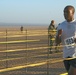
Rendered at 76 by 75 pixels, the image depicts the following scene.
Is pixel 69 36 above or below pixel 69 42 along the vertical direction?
above

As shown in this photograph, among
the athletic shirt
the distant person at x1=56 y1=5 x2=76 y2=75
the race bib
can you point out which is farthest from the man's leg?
the race bib

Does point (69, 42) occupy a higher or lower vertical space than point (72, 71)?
higher

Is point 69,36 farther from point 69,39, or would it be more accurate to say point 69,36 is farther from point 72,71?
point 72,71

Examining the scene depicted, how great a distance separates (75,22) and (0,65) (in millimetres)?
8025

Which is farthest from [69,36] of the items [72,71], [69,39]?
[72,71]

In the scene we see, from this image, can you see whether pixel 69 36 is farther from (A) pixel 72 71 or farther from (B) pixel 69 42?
(A) pixel 72 71

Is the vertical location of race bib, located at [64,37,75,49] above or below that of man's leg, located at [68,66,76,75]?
above

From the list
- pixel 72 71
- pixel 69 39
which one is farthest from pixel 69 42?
pixel 72 71

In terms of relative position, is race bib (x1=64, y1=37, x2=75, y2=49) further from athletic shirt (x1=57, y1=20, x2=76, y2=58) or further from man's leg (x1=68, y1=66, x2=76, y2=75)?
man's leg (x1=68, y1=66, x2=76, y2=75)

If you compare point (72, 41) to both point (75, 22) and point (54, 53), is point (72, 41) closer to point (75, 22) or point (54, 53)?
point (75, 22)

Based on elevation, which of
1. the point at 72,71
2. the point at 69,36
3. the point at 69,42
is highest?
the point at 69,36

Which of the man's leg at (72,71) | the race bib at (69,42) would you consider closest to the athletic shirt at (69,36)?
the race bib at (69,42)

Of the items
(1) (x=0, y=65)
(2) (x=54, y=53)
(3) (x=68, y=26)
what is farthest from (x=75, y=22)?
(2) (x=54, y=53)

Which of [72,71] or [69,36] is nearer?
[72,71]
